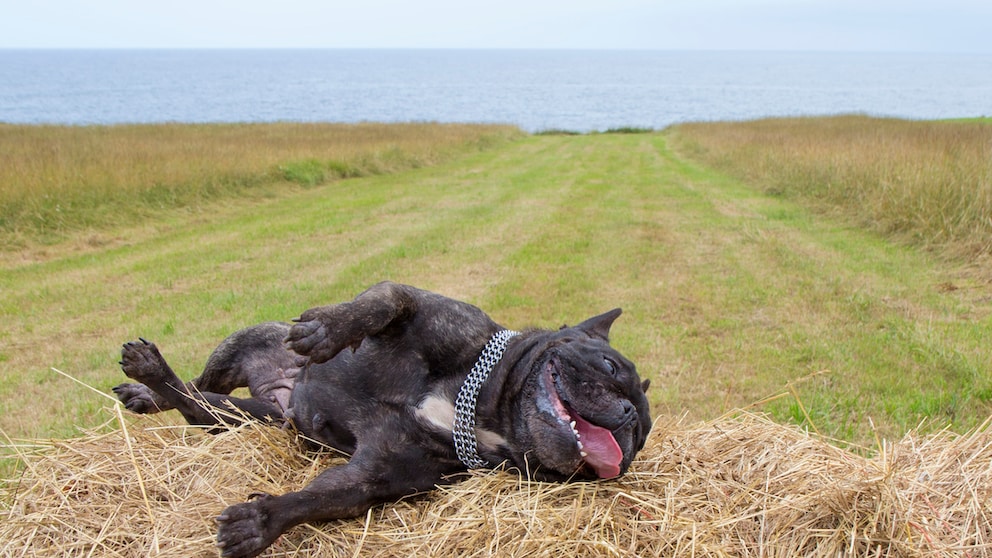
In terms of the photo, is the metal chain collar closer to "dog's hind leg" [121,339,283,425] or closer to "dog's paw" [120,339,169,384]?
"dog's hind leg" [121,339,283,425]

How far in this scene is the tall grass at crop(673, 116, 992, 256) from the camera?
35.4 feet

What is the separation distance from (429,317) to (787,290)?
6846mm

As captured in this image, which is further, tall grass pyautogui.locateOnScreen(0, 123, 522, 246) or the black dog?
tall grass pyautogui.locateOnScreen(0, 123, 522, 246)

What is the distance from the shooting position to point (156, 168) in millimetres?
15750

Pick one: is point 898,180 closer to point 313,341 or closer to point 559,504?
point 559,504

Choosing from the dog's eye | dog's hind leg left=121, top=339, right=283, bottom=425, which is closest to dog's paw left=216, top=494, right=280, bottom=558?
dog's hind leg left=121, top=339, right=283, bottom=425

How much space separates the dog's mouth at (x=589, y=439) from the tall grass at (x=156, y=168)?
1124 cm

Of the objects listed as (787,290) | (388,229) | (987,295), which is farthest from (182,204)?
(987,295)

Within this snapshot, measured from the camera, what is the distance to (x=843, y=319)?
27.1 ft

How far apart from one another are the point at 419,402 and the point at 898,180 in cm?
1211

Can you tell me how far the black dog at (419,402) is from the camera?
10.5ft

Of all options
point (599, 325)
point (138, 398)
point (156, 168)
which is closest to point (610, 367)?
point (599, 325)

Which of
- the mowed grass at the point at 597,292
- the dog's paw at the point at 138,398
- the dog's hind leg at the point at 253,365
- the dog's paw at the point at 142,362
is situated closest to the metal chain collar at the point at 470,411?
the dog's hind leg at the point at 253,365

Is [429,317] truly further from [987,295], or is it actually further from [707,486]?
[987,295]
